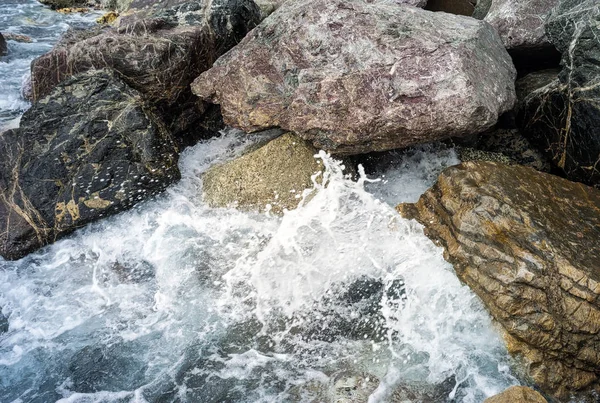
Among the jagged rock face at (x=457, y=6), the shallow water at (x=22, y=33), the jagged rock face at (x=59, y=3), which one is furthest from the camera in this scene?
the jagged rock face at (x=59, y=3)

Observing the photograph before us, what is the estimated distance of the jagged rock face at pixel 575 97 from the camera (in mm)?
4512

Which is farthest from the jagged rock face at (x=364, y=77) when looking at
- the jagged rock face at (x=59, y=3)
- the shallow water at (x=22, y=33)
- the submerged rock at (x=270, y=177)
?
the jagged rock face at (x=59, y=3)

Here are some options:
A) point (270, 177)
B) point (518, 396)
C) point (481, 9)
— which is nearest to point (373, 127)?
point (270, 177)

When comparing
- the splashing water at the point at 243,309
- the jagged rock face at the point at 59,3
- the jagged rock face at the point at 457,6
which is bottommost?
the splashing water at the point at 243,309

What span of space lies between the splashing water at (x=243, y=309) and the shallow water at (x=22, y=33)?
2402 mm

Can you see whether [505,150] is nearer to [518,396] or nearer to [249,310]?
[518,396]

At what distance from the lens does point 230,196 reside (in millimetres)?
5008

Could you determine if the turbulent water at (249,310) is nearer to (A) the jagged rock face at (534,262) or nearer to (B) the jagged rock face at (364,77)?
(A) the jagged rock face at (534,262)

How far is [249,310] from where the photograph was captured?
163 inches

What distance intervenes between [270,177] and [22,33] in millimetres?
7101

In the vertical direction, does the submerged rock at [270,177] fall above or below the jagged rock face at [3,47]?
below

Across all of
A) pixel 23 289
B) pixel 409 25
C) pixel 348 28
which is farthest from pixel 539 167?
pixel 23 289

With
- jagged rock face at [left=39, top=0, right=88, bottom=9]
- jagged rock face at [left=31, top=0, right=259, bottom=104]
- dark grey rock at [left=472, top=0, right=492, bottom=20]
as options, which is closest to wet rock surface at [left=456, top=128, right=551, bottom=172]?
dark grey rock at [left=472, top=0, right=492, bottom=20]

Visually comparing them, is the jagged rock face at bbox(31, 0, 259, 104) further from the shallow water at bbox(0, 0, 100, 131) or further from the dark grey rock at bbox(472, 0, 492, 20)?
the dark grey rock at bbox(472, 0, 492, 20)
